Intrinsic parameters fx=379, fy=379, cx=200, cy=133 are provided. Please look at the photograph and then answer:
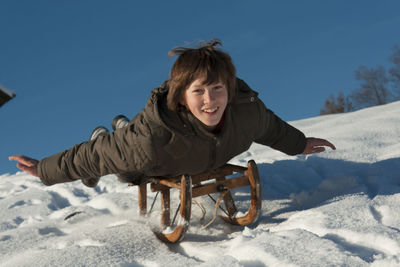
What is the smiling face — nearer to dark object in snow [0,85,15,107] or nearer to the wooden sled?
the wooden sled

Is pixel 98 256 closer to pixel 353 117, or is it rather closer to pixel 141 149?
pixel 141 149

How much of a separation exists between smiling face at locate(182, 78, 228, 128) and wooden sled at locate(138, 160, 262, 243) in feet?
1.28

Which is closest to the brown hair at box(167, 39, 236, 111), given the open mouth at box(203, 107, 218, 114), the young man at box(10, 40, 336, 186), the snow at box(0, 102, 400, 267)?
the young man at box(10, 40, 336, 186)

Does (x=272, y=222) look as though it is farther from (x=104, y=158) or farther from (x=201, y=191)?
(x=104, y=158)

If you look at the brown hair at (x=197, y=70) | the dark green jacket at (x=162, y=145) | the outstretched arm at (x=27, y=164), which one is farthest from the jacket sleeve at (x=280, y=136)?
the outstretched arm at (x=27, y=164)

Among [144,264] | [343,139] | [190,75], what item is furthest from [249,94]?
[343,139]

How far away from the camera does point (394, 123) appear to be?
4750mm

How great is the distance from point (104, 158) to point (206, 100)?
29.6 inches

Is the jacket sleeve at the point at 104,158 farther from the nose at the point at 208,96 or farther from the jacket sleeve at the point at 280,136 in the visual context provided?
the jacket sleeve at the point at 280,136

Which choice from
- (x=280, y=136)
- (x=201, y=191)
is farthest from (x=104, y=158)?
(x=280, y=136)

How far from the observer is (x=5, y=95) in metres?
2.79

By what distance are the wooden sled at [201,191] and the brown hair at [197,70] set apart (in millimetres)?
522

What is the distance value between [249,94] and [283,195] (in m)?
1.05

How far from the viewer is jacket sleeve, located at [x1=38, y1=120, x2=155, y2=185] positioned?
2.29 meters
